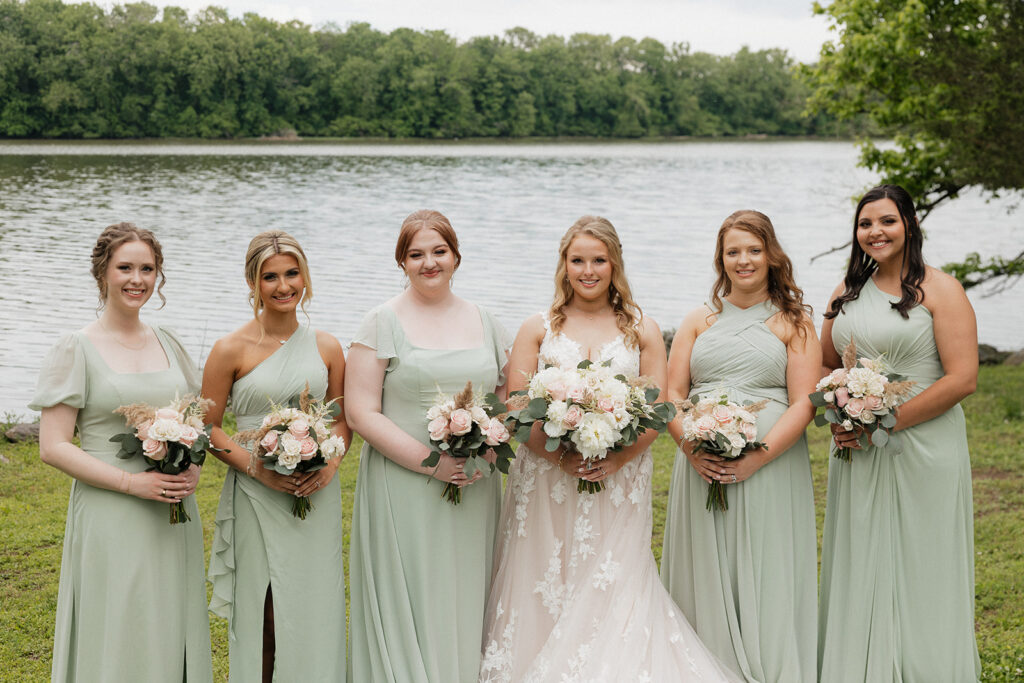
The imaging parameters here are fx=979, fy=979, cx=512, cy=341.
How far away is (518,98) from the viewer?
76812 mm

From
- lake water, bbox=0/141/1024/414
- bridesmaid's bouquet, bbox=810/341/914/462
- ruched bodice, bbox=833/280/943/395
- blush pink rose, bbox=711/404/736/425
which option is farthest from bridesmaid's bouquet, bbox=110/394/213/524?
lake water, bbox=0/141/1024/414

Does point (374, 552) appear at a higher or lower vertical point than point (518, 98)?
lower

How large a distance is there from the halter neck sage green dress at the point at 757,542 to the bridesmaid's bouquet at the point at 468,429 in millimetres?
1272

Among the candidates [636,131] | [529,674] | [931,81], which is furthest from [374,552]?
[636,131]

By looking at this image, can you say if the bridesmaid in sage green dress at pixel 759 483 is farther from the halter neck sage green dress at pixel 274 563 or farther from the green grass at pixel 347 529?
the halter neck sage green dress at pixel 274 563

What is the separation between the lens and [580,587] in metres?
5.48

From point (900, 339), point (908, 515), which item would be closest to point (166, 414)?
point (900, 339)

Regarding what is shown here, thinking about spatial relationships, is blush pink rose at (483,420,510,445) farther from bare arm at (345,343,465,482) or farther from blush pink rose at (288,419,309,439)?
blush pink rose at (288,419,309,439)

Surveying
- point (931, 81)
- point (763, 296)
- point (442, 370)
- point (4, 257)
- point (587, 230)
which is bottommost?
point (4, 257)

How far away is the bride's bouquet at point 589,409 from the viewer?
4.97 m

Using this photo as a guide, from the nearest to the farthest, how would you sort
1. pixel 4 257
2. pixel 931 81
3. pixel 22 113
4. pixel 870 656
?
pixel 870 656, pixel 931 81, pixel 4 257, pixel 22 113

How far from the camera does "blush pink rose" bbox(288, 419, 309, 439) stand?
15.3 feet

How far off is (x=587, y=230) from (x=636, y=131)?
3238 inches

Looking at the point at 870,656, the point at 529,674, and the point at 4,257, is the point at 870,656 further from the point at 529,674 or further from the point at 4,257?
the point at 4,257
